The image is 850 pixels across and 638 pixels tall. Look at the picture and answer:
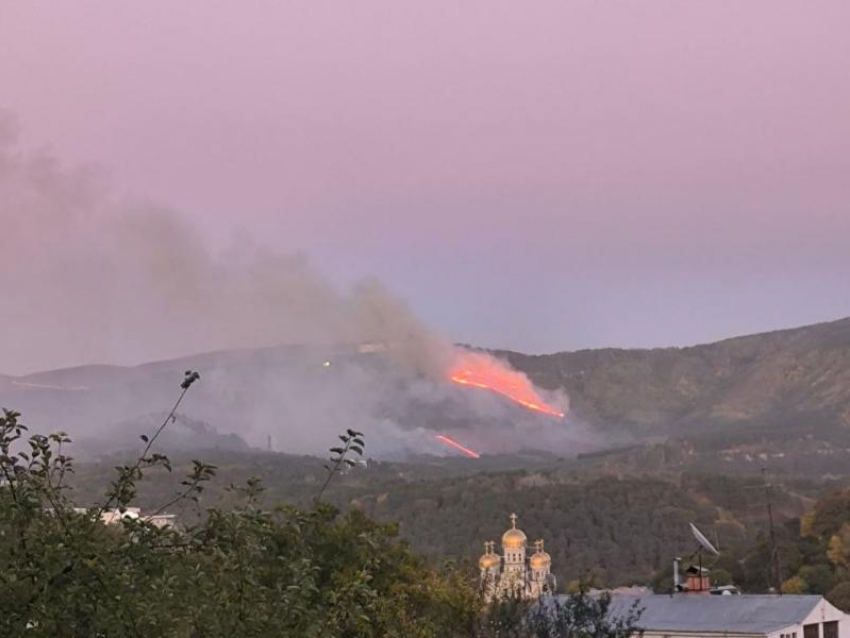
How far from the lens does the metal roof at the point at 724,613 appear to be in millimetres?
42938

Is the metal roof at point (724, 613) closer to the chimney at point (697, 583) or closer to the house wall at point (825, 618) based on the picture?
the house wall at point (825, 618)

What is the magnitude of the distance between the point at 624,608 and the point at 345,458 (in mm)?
33796

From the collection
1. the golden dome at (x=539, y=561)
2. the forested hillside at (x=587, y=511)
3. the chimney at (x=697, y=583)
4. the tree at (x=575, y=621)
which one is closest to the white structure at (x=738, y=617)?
the chimney at (x=697, y=583)

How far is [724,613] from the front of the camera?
4419 cm

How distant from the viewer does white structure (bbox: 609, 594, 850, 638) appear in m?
42.7

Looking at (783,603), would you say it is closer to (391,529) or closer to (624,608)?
(624,608)

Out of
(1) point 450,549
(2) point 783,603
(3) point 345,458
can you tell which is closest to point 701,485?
(1) point 450,549

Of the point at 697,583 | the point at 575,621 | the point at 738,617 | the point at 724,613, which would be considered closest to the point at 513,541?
the point at 697,583

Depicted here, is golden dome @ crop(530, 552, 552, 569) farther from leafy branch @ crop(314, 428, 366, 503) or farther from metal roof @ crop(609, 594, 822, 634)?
leafy branch @ crop(314, 428, 366, 503)

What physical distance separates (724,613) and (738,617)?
55 centimetres

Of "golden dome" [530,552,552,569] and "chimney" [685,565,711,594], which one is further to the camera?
"golden dome" [530,552,552,569]

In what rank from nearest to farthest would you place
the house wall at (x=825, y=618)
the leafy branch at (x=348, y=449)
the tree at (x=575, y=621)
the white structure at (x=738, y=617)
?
the leafy branch at (x=348, y=449), the tree at (x=575, y=621), the white structure at (x=738, y=617), the house wall at (x=825, y=618)


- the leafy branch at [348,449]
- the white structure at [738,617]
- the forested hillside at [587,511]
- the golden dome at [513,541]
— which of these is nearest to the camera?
the leafy branch at [348,449]

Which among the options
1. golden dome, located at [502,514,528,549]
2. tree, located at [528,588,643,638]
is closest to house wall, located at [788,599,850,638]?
tree, located at [528,588,643,638]
